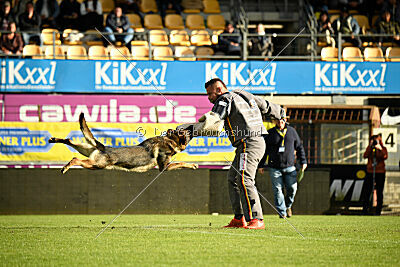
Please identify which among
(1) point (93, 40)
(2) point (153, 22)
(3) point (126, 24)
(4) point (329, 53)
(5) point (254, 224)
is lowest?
(5) point (254, 224)

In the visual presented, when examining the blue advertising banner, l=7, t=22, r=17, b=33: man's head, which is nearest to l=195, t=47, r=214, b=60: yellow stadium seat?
the blue advertising banner

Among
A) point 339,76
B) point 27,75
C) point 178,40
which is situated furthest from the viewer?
point 178,40

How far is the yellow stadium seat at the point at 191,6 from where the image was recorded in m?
23.1

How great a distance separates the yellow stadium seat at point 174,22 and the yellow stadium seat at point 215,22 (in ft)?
3.00

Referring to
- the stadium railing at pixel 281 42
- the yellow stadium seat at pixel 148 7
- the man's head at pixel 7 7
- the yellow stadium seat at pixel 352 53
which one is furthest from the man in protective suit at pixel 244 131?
the yellow stadium seat at pixel 148 7

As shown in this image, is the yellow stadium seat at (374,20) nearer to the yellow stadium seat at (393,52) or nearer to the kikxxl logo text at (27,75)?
the yellow stadium seat at (393,52)

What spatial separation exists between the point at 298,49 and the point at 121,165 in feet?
45.3

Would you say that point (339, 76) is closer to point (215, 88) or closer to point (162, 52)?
point (162, 52)

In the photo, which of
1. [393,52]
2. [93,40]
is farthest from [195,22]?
[393,52]

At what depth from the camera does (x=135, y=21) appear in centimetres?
2205

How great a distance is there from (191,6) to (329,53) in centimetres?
548

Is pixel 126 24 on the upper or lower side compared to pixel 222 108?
upper

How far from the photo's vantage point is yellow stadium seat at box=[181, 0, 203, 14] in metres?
23.1

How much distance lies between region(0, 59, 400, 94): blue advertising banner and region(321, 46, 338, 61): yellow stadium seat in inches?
55.4
